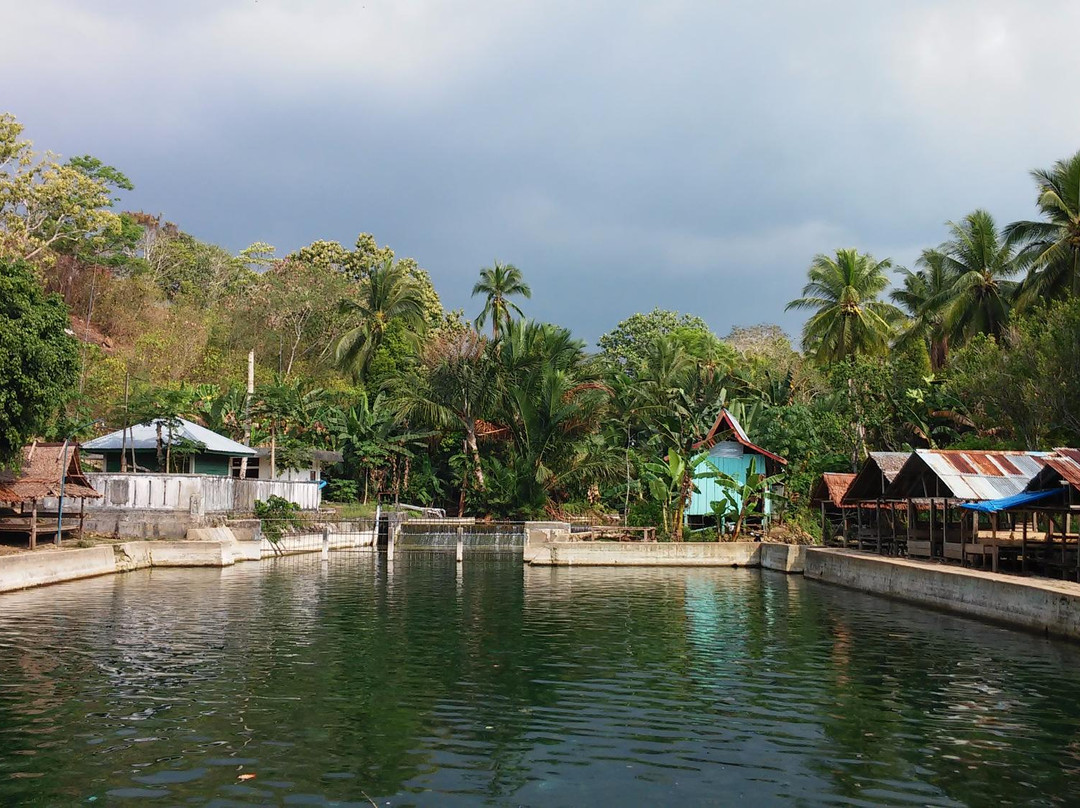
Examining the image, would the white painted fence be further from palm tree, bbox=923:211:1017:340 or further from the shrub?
palm tree, bbox=923:211:1017:340

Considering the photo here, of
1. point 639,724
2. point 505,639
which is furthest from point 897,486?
point 639,724

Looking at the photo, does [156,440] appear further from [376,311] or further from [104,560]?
[376,311]

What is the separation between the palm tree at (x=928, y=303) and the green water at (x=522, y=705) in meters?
30.1

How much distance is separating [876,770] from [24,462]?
1024 inches

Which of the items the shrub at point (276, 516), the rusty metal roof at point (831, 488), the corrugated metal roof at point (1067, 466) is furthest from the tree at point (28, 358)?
the rusty metal roof at point (831, 488)

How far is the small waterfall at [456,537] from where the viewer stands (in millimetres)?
38750

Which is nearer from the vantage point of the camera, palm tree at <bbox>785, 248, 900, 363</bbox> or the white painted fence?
the white painted fence

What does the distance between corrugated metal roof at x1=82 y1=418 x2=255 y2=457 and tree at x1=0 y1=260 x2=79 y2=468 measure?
470 inches

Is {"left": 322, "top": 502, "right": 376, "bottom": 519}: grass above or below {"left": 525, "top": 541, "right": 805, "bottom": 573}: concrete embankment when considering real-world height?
above

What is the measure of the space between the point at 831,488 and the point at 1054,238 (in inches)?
679

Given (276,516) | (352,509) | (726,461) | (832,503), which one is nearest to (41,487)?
(276,516)

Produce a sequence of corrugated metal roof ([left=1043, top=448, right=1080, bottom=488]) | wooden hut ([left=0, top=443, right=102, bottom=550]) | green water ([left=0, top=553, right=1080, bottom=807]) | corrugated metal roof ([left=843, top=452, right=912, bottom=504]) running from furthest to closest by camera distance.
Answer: corrugated metal roof ([left=843, top=452, right=912, bottom=504]), wooden hut ([left=0, top=443, right=102, bottom=550]), corrugated metal roof ([left=1043, top=448, right=1080, bottom=488]), green water ([left=0, top=553, right=1080, bottom=807])

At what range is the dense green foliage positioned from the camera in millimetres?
37344

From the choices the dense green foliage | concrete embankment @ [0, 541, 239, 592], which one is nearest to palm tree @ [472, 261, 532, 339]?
the dense green foliage
